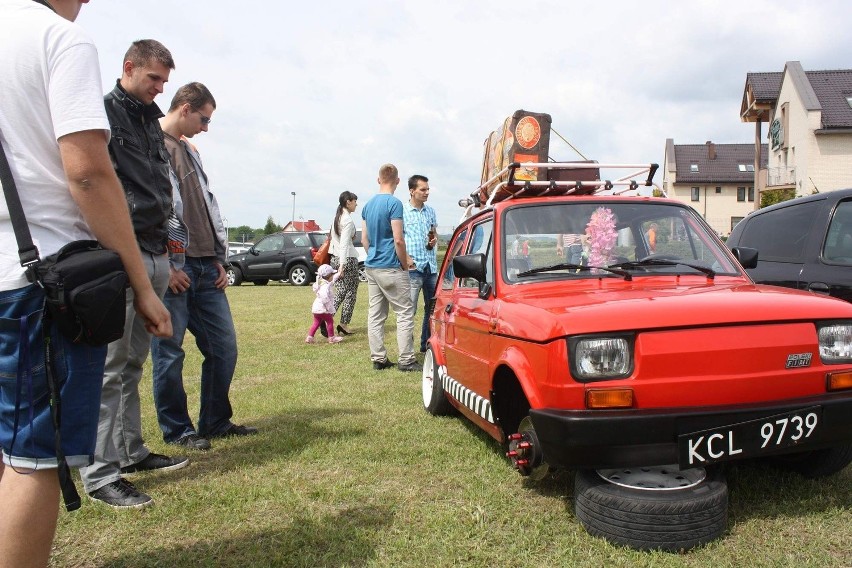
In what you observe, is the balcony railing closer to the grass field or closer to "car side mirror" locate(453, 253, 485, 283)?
the grass field

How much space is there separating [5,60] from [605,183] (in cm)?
389

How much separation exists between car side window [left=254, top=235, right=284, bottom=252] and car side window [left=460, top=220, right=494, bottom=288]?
20.1 metres

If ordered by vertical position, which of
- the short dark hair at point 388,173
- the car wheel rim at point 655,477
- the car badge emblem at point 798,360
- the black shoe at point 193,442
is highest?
the short dark hair at point 388,173

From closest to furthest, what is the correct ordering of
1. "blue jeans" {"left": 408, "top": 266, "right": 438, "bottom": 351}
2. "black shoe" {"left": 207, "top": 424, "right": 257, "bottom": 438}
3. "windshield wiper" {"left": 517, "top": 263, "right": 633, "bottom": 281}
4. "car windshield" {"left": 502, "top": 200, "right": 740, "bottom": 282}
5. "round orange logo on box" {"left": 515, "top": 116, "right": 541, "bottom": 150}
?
"windshield wiper" {"left": 517, "top": 263, "right": 633, "bottom": 281}, "car windshield" {"left": 502, "top": 200, "right": 740, "bottom": 282}, "black shoe" {"left": 207, "top": 424, "right": 257, "bottom": 438}, "round orange logo on box" {"left": 515, "top": 116, "right": 541, "bottom": 150}, "blue jeans" {"left": 408, "top": 266, "right": 438, "bottom": 351}

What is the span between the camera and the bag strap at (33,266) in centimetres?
190

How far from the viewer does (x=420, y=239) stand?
8.08 m

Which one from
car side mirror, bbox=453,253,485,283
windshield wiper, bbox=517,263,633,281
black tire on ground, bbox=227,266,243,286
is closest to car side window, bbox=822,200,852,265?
windshield wiper, bbox=517,263,633,281

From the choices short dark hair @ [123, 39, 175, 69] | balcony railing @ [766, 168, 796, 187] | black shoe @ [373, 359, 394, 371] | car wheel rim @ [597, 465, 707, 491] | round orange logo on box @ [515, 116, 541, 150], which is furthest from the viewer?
balcony railing @ [766, 168, 796, 187]

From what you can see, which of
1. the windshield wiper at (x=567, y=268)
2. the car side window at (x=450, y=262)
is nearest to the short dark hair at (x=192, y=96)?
the car side window at (x=450, y=262)

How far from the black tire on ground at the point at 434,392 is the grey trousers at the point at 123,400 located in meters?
2.03

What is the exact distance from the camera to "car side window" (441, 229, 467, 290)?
5.20 m

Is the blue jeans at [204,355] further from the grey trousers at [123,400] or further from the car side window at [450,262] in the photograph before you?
the car side window at [450,262]

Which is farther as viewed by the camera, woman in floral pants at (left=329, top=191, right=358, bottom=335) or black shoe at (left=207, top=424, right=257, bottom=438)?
woman in floral pants at (left=329, top=191, right=358, bottom=335)

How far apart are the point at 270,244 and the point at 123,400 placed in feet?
68.6
